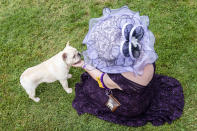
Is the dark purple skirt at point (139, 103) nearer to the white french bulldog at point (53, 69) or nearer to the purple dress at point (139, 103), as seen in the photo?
the purple dress at point (139, 103)

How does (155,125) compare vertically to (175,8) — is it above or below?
below

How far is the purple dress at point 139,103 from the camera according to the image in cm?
264

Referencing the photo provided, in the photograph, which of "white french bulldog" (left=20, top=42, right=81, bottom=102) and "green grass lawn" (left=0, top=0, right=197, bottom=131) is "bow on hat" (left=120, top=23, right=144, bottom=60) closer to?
"white french bulldog" (left=20, top=42, right=81, bottom=102)

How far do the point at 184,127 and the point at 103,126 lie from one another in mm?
1252

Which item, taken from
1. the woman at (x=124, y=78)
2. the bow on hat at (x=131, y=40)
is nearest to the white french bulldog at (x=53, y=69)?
the woman at (x=124, y=78)

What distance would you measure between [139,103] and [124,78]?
22.6 inches

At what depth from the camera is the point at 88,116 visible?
3.36 metres

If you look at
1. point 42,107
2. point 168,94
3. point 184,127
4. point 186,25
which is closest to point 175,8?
point 186,25

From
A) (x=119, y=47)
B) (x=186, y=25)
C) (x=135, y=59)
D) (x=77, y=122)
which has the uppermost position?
(x=119, y=47)

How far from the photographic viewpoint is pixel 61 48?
4219 mm

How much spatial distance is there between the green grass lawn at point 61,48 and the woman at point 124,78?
28cm

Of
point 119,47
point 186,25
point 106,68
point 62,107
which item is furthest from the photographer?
point 186,25

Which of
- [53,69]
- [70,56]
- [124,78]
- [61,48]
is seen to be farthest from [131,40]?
[61,48]

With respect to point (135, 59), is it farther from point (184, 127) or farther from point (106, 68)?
point (184, 127)
